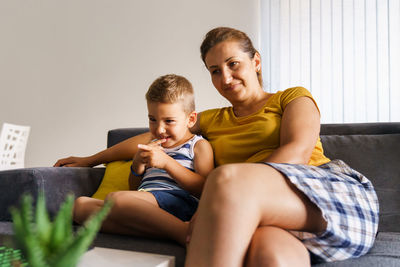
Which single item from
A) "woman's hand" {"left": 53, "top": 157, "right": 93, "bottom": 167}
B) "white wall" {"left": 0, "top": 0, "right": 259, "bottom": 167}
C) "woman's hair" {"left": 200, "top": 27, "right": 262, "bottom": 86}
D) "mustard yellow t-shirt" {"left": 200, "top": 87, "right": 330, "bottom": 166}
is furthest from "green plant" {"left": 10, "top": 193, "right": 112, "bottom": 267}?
"white wall" {"left": 0, "top": 0, "right": 259, "bottom": 167}

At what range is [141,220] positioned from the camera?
123cm

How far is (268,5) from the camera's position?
331 centimetres

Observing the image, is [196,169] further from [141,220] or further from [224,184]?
[224,184]

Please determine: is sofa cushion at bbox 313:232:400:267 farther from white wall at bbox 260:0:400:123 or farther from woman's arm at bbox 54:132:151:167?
white wall at bbox 260:0:400:123

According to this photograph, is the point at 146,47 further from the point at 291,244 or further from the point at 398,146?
the point at 291,244

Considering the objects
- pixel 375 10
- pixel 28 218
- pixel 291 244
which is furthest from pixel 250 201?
pixel 375 10

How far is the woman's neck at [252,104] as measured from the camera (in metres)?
1.50

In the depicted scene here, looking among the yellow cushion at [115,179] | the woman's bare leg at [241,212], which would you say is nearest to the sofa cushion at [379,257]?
the woman's bare leg at [241,212]

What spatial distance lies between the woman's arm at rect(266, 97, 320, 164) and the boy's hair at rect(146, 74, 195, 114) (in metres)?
0.35

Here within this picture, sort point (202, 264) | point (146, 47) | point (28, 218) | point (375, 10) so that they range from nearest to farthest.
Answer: point (28, 218)
point (202, 264)
point (375, 10)
point (146, 47)

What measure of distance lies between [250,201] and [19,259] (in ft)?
1.63

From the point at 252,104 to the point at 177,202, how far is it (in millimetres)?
444

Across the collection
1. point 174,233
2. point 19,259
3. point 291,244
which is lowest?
point 174,233

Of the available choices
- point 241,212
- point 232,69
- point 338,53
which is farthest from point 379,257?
point 338,53
